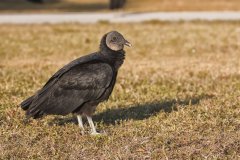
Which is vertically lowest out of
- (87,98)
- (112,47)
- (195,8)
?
(195,8)

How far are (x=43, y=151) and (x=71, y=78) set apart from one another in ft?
3.45

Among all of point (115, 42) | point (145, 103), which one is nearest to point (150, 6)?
point (145, 103)

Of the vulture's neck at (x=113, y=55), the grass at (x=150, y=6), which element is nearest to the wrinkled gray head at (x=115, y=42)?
the vulture's neck at (x=113, y=55)

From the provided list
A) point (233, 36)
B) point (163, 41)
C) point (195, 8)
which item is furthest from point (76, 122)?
point (195, 8)

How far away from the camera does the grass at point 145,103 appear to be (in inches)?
238

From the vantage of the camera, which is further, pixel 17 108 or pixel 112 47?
pixel 17 108

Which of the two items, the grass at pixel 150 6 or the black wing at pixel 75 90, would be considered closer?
the black wing at pixel 75 90

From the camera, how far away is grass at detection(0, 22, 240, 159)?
6055mm

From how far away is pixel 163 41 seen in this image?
54.7 ft

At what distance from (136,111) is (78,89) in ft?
5.06

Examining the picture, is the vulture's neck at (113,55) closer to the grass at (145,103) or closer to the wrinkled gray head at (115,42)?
the wrinkled gray head at (115,42)

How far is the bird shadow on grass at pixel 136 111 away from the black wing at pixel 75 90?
787 millimetres

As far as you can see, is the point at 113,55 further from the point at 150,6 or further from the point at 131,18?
the point at 150,6

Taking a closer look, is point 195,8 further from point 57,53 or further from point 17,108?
point 17,108
